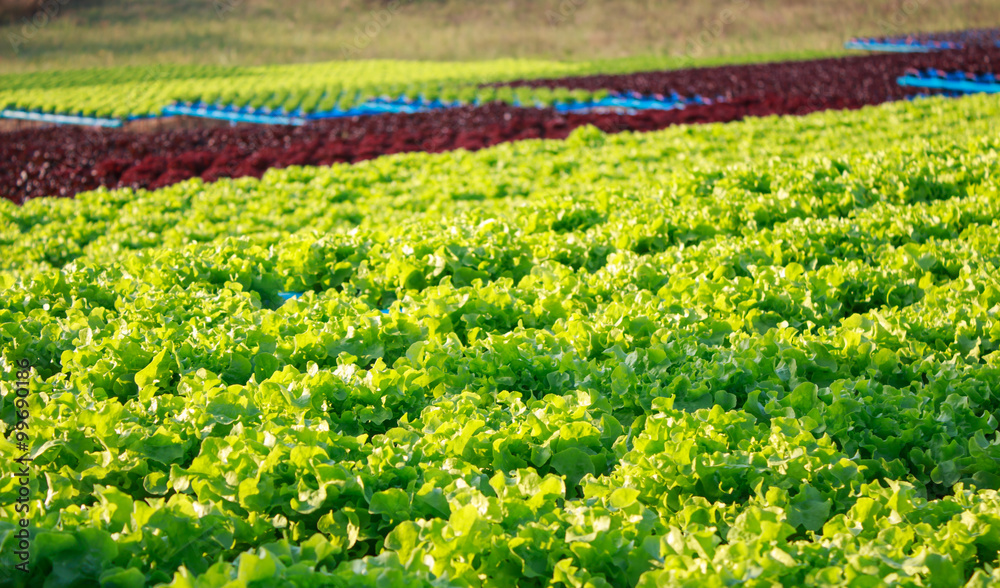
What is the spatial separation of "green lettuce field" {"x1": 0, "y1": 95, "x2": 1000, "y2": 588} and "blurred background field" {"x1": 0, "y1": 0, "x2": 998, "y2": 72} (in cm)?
3667

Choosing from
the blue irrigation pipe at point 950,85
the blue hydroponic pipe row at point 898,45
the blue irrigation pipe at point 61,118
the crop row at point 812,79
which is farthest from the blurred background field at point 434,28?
the blue irrigation pipe at point 950,85

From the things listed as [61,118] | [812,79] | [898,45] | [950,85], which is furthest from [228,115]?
[898,45]

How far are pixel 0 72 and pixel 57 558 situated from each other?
41.2m

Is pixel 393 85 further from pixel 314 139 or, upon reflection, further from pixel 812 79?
pixel 812 79

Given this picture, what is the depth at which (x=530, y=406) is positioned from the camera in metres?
3.36

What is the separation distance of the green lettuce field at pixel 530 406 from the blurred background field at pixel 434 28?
120 feet

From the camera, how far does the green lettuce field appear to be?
7.89 ft

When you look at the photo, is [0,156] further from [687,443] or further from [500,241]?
[687,443]

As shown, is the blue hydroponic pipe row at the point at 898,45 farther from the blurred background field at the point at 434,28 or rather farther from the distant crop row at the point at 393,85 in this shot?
the distant crop row at the point at 393,85

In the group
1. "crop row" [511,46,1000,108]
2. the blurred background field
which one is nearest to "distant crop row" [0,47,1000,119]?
"crop row" [511,46,1000,108]

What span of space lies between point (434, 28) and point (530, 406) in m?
45.0

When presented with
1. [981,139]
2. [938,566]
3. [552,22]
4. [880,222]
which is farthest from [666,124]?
[552,22]

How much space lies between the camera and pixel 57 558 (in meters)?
2.26

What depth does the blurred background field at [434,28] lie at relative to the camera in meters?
39.1
